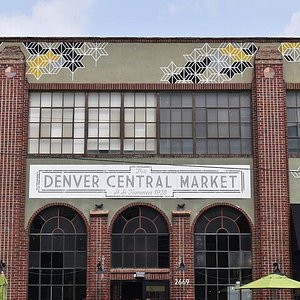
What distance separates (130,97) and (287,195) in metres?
7.21

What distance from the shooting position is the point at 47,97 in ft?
90.9

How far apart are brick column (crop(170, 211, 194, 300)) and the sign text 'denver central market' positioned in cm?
102

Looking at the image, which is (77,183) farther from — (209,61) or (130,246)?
(209,61)

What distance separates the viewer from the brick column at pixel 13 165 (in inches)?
1021

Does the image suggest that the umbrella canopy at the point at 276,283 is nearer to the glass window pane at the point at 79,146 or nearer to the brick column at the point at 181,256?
the brick column at the point at 181,256

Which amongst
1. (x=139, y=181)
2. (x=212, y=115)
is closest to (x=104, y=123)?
(x=139, y=181)

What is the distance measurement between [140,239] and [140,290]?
1917 millimetres

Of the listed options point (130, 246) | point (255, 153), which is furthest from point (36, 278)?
point (255, 153)

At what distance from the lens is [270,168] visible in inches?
1049

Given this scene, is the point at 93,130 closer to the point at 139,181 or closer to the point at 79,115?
the point at 79,115

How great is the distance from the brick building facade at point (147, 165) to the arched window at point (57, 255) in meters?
0.04

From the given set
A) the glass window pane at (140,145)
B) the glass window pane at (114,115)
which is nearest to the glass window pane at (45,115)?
the glass window pane at (114,115)

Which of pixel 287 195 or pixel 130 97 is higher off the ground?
pixel 130 97

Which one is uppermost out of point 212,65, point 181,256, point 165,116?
point 212,65
